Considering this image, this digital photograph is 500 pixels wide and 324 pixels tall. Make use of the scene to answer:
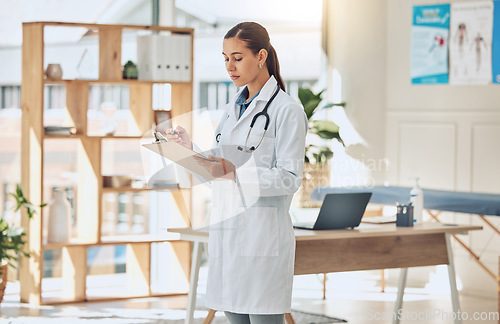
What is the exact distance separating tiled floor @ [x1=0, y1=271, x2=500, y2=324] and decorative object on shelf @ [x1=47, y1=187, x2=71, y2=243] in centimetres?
43

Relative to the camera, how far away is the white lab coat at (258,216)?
2.11 meters

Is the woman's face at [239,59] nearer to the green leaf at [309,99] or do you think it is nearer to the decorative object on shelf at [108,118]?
the decorative object on shelf at [108,118]

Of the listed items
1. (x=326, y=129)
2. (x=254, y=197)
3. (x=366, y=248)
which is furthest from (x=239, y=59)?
(x=326, y=129)

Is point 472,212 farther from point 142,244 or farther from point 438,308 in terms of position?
point 142,244

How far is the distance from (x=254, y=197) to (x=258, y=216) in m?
0.05

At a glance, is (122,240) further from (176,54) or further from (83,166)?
(176,54)

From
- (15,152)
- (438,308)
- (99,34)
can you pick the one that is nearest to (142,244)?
(15,152)

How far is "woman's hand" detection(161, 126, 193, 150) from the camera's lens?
213cm

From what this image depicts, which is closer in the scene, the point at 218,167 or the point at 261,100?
the point at 218,167

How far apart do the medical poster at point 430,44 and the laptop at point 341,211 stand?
95.5 inches

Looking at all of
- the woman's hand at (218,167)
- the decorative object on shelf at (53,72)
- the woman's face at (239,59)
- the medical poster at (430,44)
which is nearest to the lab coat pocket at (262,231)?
the woman's hand at (218,167)

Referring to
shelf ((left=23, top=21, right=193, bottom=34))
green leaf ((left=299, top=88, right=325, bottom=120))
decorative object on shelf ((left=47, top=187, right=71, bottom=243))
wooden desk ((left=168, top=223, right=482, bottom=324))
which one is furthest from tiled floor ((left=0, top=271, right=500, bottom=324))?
shelf ((left=23, top=21, right=193, bottom=34))

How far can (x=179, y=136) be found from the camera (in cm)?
215

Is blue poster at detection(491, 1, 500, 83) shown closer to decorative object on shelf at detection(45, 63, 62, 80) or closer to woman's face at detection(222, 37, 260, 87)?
decorative object on shelf at detection(45, 63, 62, 80)
